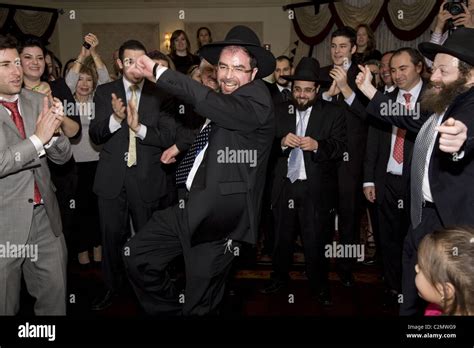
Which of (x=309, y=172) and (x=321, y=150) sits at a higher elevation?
(x=321, y=150)

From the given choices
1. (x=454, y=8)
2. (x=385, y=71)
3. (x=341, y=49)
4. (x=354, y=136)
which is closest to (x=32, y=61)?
(x=341, y=49)

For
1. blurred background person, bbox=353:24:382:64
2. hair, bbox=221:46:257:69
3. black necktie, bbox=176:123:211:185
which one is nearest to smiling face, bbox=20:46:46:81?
black necktie, bbox=176:123:211:185

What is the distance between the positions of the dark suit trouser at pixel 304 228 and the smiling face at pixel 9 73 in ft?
6.86

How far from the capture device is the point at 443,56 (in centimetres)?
261

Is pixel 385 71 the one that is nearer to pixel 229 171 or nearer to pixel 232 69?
pixel 232 69

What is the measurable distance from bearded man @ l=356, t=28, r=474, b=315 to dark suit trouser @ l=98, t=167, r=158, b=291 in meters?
1.94

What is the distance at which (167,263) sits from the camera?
10.1ft

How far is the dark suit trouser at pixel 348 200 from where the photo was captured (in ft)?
14.3

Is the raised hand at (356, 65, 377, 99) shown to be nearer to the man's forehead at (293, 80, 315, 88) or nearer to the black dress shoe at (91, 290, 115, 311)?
the man's forehead at (293, 80, 315, 88)

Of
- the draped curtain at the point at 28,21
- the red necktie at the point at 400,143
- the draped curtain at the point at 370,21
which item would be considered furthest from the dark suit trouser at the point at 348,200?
the draped curtain at the point at 28,21

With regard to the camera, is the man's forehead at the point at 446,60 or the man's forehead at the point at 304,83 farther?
the man's forehead at the point at 304,83

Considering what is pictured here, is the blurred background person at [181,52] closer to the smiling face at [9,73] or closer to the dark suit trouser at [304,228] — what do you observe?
the dark suit trouser at [304,228]

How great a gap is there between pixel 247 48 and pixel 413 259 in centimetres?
150

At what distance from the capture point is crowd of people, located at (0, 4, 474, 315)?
255 centimetres
